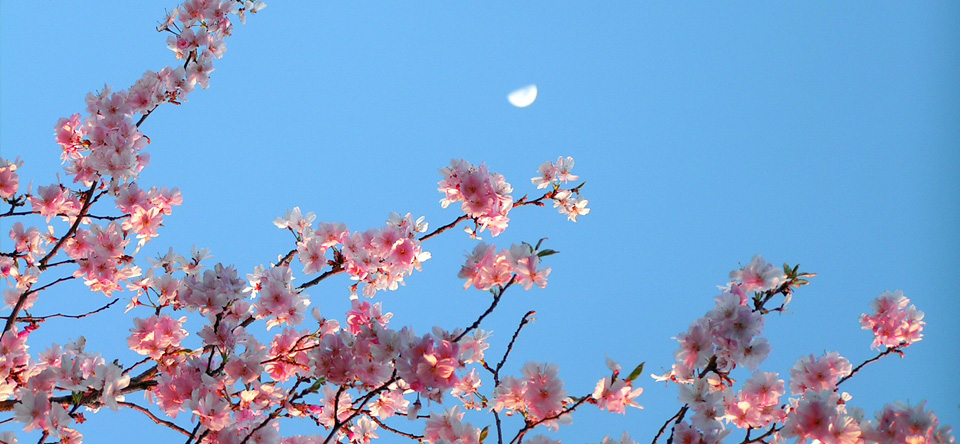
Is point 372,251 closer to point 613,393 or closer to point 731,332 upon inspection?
point 613,393

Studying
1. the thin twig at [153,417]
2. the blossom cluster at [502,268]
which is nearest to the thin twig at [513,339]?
the blossom cluster at [502,268]

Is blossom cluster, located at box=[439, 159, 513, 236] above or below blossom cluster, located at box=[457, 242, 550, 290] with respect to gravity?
above

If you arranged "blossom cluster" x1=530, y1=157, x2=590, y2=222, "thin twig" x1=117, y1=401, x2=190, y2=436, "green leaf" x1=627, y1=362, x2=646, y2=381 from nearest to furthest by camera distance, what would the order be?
"green leaf" x1=627, y1=362, x2=646, y2=381, "thin twig" x1=117, y1=401, x2=190, y2=436, "blossom cluster" x1=530, y1=157, x2=590, y2=222

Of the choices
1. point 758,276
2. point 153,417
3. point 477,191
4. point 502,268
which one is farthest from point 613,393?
point 153,417

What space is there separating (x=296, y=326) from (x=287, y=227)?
685 mm

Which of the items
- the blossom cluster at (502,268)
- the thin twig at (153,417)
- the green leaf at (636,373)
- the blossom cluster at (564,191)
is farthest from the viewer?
the blossom cluster at (564,191)

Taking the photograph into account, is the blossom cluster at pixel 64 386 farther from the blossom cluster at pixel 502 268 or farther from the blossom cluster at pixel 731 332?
the blossom cluster at pixel 731 332

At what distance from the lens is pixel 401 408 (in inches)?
139

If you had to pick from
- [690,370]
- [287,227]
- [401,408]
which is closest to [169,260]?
[287,227]

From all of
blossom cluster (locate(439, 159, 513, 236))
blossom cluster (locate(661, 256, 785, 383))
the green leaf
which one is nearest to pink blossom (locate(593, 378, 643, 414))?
the green leaf

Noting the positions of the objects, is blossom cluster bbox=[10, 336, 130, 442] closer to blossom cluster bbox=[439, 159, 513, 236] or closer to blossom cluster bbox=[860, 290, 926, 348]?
blossom cluster bbox=[439, 159, 513, 236]

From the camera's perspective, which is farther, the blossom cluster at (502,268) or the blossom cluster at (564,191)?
the blossom cluster at (564,191)

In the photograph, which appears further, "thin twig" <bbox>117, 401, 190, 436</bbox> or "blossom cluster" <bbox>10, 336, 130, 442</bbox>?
"thin twig" <bbox>117, 401, 190, 436</bbox>

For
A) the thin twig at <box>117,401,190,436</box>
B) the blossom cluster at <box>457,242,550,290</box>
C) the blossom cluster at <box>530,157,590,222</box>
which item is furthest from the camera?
the blossom cluster at <box>530,157,590,222</box>
